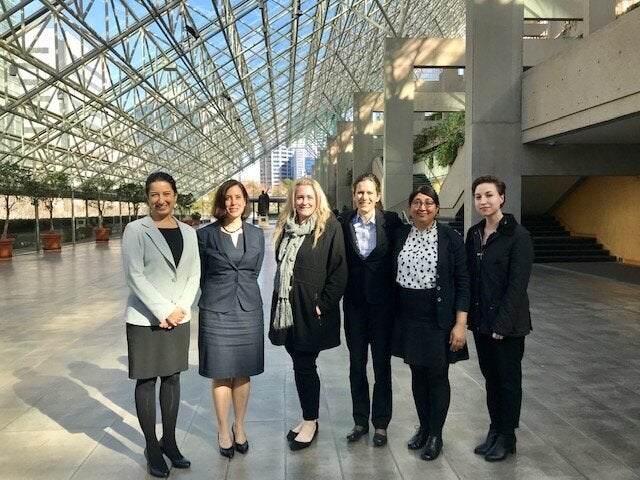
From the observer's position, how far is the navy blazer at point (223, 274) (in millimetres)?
3145

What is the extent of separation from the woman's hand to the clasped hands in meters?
1.51

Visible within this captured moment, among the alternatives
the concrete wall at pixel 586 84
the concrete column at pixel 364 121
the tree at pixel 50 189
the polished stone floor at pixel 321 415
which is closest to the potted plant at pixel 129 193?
the tree at pixel 50 189

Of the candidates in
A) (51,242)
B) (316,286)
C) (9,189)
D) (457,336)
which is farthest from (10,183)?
(457,336)

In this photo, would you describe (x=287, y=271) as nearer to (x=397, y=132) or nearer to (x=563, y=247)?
(x=563, y=247)

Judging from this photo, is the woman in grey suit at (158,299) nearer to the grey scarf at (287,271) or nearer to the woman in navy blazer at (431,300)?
the grey scarf at (287,271)

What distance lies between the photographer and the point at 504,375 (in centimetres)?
323

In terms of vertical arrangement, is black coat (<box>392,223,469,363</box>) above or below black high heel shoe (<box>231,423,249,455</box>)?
above

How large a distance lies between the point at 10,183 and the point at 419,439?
1896cm

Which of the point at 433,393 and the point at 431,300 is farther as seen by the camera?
the point at 433,393

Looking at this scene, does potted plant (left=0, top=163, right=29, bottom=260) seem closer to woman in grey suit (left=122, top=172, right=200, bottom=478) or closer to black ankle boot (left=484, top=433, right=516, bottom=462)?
woman in grey suit (left=122, top=172, right=200, bottom=478)

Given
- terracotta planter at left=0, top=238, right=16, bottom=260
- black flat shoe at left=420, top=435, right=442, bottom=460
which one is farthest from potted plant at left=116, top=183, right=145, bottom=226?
black flat shoe at left=420, top=435, right=442, bottom=460

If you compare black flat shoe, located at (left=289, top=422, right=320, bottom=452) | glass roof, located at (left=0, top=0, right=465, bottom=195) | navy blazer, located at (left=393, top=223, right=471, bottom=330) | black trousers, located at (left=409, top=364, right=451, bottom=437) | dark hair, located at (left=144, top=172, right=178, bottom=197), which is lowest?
black flat shoe, located at (left=289, top=422, right=320, bottom=452)

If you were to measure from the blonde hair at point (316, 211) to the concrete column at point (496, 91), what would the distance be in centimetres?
927

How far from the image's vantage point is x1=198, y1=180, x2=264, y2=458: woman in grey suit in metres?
3.15
